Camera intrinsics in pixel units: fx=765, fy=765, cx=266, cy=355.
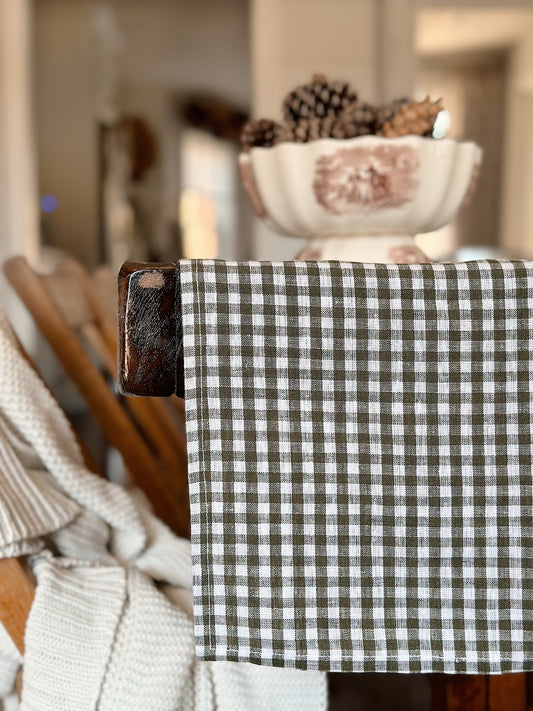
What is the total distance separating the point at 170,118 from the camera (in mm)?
5422

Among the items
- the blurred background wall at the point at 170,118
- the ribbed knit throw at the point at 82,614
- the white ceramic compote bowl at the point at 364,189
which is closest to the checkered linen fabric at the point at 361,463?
the ribbed knit throw at the point at 82,614

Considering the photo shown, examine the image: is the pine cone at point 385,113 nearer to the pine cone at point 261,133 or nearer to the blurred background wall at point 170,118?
the pine cone at point 261,133

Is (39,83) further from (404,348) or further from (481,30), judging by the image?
(404,348)

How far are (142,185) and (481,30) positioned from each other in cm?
234

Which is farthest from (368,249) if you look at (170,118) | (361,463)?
(170,118)

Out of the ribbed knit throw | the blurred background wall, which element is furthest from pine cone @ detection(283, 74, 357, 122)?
the blurred background wall

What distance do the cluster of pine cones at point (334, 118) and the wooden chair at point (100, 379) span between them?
33 cm

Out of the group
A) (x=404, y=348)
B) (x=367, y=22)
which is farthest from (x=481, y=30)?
(x=404, y=348)

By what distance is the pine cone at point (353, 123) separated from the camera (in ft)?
2.44

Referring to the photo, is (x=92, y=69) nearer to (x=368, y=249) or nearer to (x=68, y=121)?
(x=68, y=121)

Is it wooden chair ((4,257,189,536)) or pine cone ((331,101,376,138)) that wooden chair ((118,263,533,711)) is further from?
wooden chair ((4,257,189,536))

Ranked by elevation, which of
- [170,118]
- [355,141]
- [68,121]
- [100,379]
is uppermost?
[170,118]

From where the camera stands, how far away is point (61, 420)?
728 mm

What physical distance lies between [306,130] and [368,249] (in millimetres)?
134
